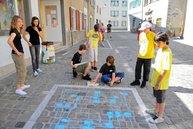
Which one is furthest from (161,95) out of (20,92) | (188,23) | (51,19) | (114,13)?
(114,13)

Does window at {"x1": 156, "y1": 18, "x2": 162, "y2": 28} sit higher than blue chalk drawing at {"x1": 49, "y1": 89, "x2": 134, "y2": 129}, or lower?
higher

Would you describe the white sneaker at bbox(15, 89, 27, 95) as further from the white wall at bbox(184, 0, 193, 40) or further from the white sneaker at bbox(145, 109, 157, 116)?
the white wall at bbox(184, 0, 193, 40)

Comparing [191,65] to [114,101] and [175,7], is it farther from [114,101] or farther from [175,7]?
[175,7]

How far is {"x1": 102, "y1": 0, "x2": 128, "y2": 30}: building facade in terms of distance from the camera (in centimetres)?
5066

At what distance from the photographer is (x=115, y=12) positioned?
51.5m

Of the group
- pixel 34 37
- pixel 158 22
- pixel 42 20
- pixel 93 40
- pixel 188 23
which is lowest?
pixel 93 40

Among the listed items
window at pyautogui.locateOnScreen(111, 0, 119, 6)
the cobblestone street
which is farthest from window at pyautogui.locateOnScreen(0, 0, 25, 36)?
window at pyautogui.locateOnScreen(111, 0, 119, 6)

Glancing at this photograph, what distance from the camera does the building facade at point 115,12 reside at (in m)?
50.7

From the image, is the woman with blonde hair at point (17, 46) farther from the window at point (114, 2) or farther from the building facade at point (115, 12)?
the window at point (114, 2)

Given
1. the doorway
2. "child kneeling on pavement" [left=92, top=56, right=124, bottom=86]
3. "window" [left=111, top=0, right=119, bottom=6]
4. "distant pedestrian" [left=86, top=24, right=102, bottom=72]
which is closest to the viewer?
"child kneeling on pavement" [left=92, top=56, right=124, bottom=86]

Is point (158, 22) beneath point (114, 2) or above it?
beneath

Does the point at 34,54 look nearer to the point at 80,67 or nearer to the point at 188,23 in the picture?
the point at 80,67

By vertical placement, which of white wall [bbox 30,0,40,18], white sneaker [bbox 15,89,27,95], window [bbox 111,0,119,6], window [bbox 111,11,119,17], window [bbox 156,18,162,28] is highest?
window [bbox 111,0,119,6]

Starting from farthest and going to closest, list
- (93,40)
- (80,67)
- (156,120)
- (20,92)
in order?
(93,40)
(80,67)
(20,92)
(156,120)
